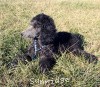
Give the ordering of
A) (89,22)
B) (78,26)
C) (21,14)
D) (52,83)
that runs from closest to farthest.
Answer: (52,83)
(78,26)
(89,22)
(21,14)

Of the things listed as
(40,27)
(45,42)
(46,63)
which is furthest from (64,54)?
(40,27)

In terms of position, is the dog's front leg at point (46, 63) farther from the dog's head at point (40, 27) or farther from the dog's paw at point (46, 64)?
the dog's head at point (40, 27)

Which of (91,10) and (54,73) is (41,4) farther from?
(54,73)

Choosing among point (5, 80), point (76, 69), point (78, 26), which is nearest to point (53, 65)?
point (76, 69)

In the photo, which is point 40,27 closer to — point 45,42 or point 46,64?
point 45,42

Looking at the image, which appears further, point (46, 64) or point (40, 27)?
point (40, 27)

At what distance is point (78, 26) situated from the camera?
816 cm

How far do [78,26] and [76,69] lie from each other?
380 cm

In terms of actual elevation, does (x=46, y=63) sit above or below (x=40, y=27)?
below

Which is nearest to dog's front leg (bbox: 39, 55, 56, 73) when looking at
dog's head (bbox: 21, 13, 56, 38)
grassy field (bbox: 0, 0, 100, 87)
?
grassy field (bbox: 0, 0, 100, 87)

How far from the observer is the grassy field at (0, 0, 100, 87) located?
170 inches

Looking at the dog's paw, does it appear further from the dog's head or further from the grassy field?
the dog's head

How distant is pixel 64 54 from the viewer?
16.4 ft

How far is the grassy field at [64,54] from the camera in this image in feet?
14.2
